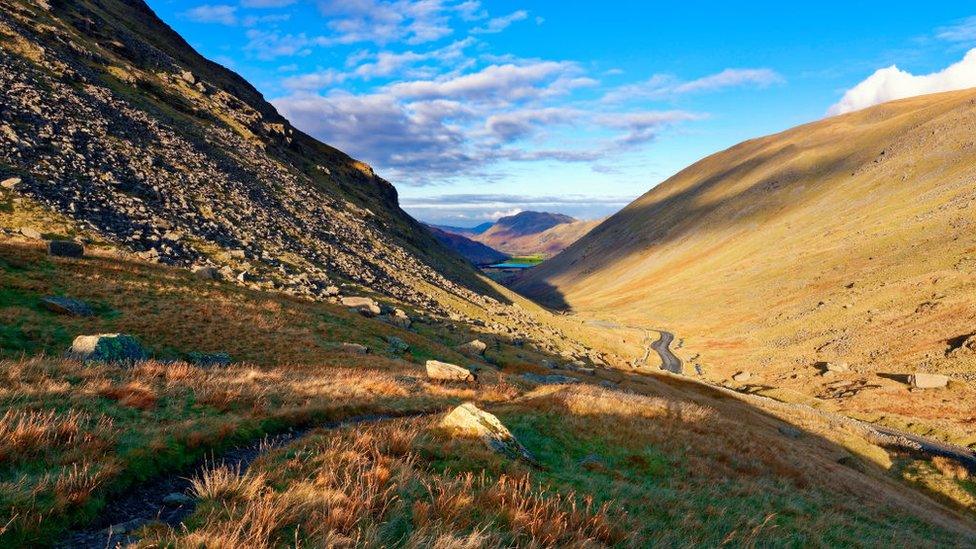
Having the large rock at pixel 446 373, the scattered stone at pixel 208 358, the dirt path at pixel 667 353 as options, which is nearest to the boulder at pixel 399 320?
the large rock at pixel 446 373

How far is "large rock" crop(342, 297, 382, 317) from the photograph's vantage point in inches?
1815

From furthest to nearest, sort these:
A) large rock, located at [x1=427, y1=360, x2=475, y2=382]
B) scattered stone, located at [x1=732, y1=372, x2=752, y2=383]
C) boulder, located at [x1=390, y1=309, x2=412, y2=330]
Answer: scattered stone, located at [x1=732, y1=372, x2=752, y2=383] < boulder, located at [x1=390, y1=309, x2=412, y2=330] < large rock, located at [x1=427, y1=360, x2=475, y2=382]

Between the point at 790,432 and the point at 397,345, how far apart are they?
30.5 meters

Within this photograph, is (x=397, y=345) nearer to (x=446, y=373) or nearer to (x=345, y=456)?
(x=446, y=373)

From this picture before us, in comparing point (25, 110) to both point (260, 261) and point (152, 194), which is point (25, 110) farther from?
point (260, 261)

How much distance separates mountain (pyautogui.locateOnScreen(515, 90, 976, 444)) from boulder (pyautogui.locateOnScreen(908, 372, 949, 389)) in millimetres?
1472

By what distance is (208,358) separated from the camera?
2231cm

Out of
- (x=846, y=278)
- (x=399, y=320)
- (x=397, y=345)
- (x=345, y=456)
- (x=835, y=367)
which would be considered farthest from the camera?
(x=846, y=278)

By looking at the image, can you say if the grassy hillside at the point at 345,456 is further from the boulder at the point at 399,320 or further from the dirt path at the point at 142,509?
the boulder at the point at 399,320

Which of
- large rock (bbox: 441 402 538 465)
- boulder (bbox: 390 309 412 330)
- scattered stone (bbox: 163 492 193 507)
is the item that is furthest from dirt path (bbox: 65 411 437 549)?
boulder (bbox: 390 309 412 330)

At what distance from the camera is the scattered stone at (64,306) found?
875 inches

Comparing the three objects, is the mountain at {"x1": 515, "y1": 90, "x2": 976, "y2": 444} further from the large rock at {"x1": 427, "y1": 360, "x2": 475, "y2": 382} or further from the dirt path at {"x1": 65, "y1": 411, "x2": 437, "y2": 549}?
the dirt path at {"x1": 65, "y1": 411, "x2": 437, "y2": 549}

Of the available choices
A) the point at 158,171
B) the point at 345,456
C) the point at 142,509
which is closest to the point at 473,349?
the point at 345,456

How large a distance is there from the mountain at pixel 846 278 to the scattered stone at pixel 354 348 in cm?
5933
